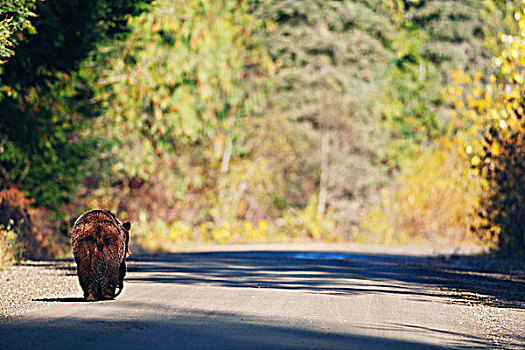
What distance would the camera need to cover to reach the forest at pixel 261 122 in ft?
68.0

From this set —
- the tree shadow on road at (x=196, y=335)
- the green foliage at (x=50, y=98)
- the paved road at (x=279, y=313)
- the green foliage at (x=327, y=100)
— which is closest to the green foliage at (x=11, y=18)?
the green foliage at (x=50, y=98)

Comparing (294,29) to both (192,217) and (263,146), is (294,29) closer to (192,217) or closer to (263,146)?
(263,146)

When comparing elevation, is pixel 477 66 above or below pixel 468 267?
above

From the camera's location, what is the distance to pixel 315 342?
9211 millimetres

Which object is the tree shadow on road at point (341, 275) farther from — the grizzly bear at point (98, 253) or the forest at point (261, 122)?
the forest at point (261, 122)

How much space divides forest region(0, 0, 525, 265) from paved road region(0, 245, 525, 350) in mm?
4623

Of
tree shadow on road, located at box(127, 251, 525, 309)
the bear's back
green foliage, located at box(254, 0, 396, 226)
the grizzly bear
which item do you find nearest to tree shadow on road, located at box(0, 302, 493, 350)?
the grizzly bear

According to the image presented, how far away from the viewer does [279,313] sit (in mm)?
11320

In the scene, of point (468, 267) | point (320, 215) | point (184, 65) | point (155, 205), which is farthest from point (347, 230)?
point (468, 267)

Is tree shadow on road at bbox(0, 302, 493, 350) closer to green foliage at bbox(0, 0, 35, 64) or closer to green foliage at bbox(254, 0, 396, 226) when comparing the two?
green foliage at bbox(0, 0, 35, 64)

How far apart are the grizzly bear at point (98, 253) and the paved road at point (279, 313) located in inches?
9.5

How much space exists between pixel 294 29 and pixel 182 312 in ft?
108

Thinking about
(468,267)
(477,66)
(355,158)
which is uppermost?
(477,66)

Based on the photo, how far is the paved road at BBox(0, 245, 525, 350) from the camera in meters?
9.29
